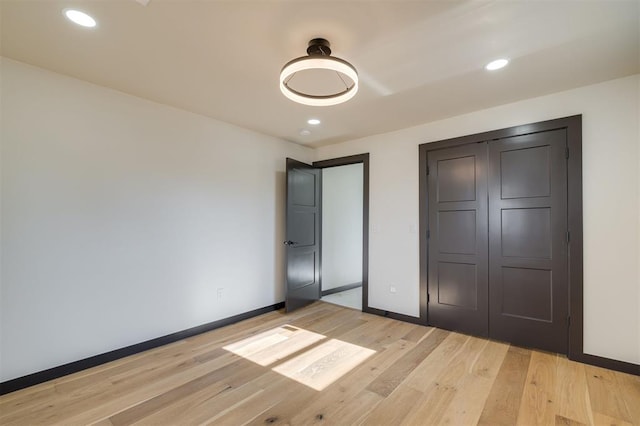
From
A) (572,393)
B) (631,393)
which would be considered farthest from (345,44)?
(631,393)

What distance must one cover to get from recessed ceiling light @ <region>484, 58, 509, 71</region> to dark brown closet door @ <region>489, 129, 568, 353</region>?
977 mm

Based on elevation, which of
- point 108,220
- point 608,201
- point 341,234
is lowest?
point 341,234

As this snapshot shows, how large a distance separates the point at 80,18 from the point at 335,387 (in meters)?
2.95

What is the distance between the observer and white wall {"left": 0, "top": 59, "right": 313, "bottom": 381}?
2164 mm

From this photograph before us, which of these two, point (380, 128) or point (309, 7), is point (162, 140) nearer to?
point (309, 7)

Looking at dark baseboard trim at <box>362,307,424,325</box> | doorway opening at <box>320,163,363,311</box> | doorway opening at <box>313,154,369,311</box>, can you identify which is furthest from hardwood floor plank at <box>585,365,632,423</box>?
doorway opening at <box>320,163,363,311</box>

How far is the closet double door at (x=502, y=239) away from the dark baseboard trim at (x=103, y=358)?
2.59 m

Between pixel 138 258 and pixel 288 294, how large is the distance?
1870 mm

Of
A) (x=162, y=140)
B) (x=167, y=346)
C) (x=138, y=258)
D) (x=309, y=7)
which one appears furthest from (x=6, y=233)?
(x=309, y=7)

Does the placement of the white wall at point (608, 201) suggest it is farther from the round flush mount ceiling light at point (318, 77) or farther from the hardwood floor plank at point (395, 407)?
the round flush mount ceiling light at point (318, 77)

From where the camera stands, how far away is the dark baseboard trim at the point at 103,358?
6.99ft

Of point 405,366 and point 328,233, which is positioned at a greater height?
point 328,233

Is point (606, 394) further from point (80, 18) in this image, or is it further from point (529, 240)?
point (80, 18)

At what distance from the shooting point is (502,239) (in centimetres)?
299
